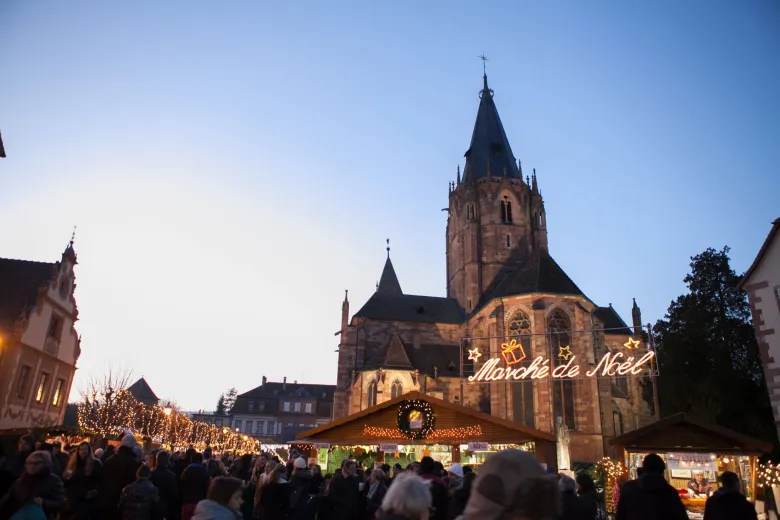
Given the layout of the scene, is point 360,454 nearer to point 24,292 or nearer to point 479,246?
point 24,292

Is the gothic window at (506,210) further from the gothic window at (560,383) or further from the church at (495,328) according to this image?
the gothic window at (560,383)

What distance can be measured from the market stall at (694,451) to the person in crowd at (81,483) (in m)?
11.8

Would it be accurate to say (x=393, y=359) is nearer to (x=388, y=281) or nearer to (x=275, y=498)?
(x=388, y=281)

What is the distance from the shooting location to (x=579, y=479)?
266 inches

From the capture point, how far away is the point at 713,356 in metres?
29.3

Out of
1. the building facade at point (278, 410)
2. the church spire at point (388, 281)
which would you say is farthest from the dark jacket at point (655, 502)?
the building facade at point (278, 410)

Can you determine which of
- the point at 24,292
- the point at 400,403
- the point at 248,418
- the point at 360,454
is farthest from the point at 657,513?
the point at 248,418

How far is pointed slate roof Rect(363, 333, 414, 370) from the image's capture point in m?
40.3

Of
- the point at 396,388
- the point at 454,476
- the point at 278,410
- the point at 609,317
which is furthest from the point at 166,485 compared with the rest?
the point at 278,410

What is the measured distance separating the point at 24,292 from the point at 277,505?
2285 centimetres

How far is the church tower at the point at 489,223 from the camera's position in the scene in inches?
1875

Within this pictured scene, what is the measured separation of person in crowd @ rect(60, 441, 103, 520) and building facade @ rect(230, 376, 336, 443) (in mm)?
65854

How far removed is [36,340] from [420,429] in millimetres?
17459

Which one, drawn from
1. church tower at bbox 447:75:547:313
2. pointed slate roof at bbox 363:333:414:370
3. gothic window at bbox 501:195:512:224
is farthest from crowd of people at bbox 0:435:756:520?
gothic window at bbox 501:195:512:224
